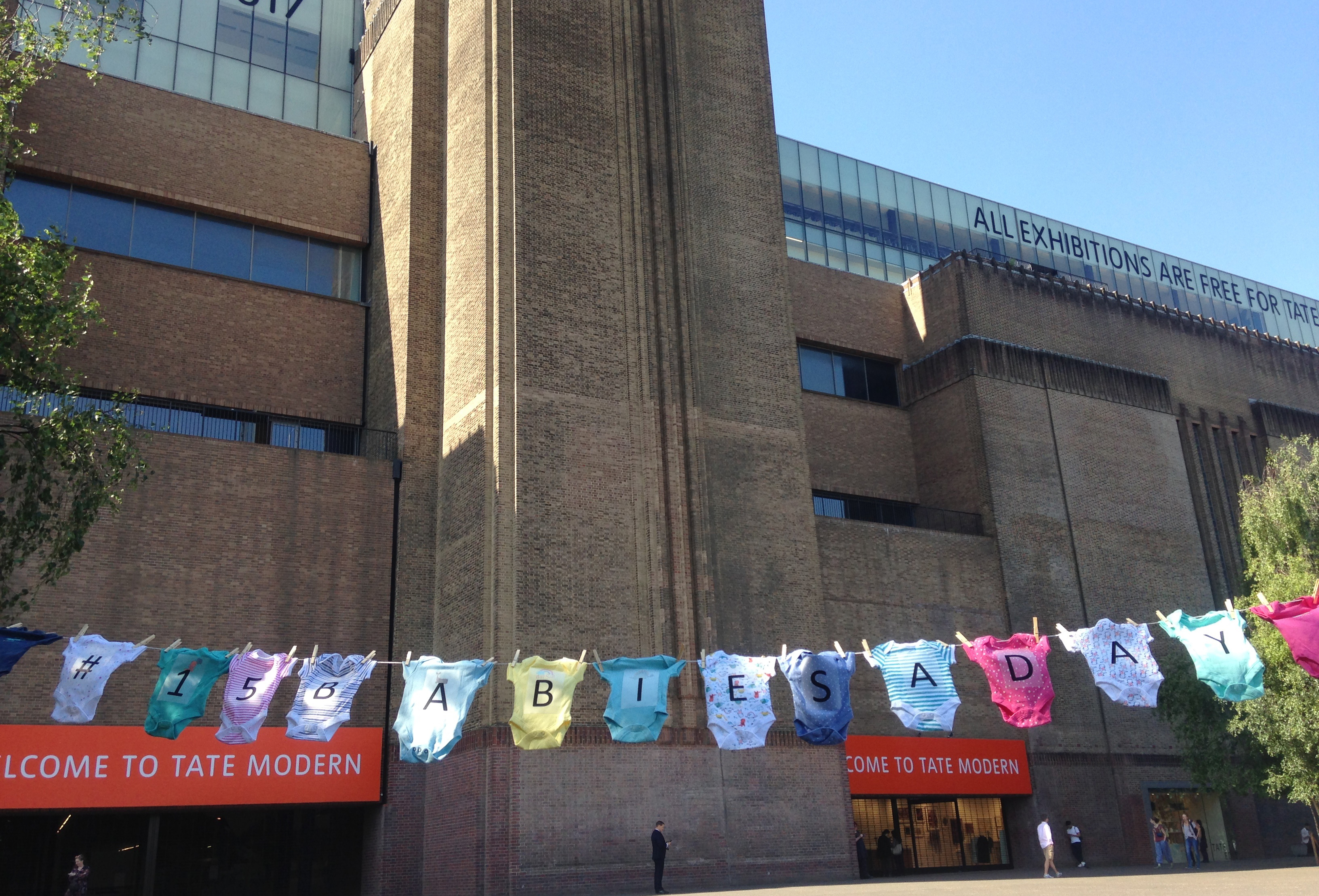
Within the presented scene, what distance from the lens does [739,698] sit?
67.1 feet

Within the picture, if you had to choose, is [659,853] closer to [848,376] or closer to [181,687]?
[181,687]

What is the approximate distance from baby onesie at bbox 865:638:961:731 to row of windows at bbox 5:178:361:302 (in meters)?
18.7

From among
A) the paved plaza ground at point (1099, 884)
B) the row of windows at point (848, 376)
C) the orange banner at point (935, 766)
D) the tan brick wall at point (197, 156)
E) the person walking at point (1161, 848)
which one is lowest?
the paved plaza ground at point (1099, 884)

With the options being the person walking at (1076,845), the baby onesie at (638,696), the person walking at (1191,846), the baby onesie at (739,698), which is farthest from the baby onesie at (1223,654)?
the person walking at (1191,846)

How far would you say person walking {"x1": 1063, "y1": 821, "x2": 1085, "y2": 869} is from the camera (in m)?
31.2

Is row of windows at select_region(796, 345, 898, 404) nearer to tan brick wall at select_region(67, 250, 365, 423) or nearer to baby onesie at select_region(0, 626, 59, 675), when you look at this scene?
tan brick wall at select_region(67, 250, 365, 423)

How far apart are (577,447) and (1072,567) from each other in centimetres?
1748

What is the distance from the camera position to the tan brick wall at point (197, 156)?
1156 inches

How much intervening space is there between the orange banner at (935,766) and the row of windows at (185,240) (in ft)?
60.3

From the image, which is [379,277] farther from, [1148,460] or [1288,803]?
[1288,803]

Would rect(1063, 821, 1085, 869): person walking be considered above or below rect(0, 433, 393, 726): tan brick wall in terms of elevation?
below

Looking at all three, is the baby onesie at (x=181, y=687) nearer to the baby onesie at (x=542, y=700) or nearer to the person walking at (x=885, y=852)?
the baby onesie at (x=542, y=700)

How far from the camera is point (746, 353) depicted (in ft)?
100

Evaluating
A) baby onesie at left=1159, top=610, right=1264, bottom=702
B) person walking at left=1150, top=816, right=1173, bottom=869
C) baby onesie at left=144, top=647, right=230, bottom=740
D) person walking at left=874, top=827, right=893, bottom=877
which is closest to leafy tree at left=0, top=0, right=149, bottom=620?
baby onesie at left=144, top=647, right=230, bottom=740
